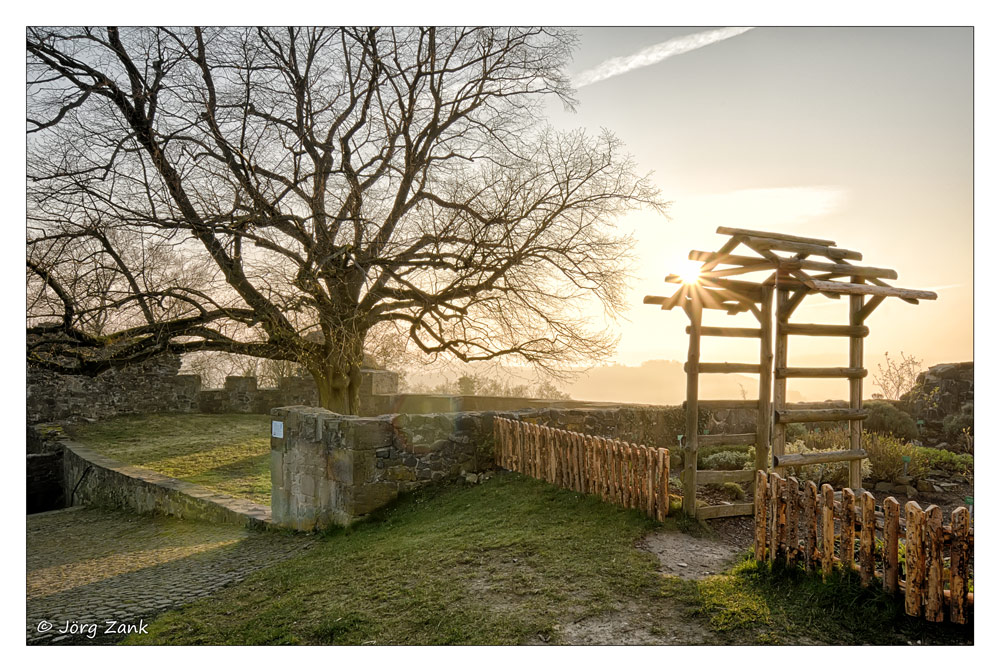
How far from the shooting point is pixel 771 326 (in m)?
7.30

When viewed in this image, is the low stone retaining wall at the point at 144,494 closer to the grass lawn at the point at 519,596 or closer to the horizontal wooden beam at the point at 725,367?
the grass lawn at the point at 519,596

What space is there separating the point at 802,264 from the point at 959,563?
3458mm

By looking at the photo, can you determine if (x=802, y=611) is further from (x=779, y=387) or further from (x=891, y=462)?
(x=891, y=462)

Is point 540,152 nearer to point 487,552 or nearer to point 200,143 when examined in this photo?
point 200,143

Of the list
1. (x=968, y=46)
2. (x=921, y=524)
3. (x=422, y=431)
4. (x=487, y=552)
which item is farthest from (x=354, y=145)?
(x=921, y=524)

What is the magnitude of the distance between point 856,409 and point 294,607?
615 centimetres

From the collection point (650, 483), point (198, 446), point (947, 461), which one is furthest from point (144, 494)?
point (947, 461)

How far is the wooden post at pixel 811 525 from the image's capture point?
16.1 ft

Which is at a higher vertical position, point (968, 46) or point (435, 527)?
point (968, 46)

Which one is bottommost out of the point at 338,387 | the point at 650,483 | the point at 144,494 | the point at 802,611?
the point at 144,494

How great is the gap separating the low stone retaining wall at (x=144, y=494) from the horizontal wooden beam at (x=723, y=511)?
20.8 ft

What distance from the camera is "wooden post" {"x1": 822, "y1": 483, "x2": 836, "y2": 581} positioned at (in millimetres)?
4762

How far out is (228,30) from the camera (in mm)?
10906

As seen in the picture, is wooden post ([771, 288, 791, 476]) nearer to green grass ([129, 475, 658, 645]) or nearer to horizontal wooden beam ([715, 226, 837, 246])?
horizontal wooden beam ([715, 226, 837, 246])
